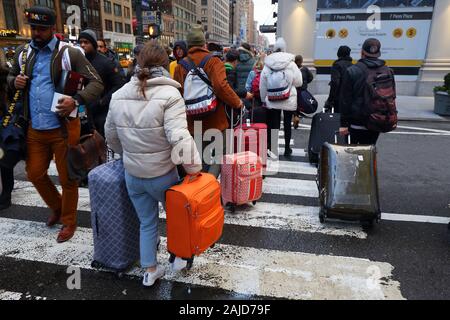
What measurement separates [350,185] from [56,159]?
3.24 m

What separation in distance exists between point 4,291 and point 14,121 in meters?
1.69

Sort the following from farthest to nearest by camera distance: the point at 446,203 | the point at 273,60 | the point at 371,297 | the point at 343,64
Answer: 1. the point at 343,64
2. the point at 273,60
3. the point at 446,203
4. the point at 371,297

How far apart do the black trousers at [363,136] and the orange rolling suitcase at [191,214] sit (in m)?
2.45

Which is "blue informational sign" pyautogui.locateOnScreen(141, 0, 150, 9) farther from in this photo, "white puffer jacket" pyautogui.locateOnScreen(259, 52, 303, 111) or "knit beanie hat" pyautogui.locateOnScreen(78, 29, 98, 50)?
"knit beanie hat" pyautogui.locateOnScreen(78, 29, 98, 50)

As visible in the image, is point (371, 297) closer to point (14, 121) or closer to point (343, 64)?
point (14, 121)

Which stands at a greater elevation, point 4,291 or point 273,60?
point 273,60

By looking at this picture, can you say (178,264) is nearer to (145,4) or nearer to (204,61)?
(204,61)

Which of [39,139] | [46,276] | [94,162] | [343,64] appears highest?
[343,64]

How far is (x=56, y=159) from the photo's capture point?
12.3 feet

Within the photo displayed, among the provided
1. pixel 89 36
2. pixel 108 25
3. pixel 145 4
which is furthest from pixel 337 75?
pixel 108 25

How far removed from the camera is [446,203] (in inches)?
190

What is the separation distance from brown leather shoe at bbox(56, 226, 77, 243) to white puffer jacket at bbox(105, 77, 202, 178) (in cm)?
161

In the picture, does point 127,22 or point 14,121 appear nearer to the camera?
point 14,121

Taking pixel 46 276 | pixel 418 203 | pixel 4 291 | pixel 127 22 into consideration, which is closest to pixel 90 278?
pixel 46 276
